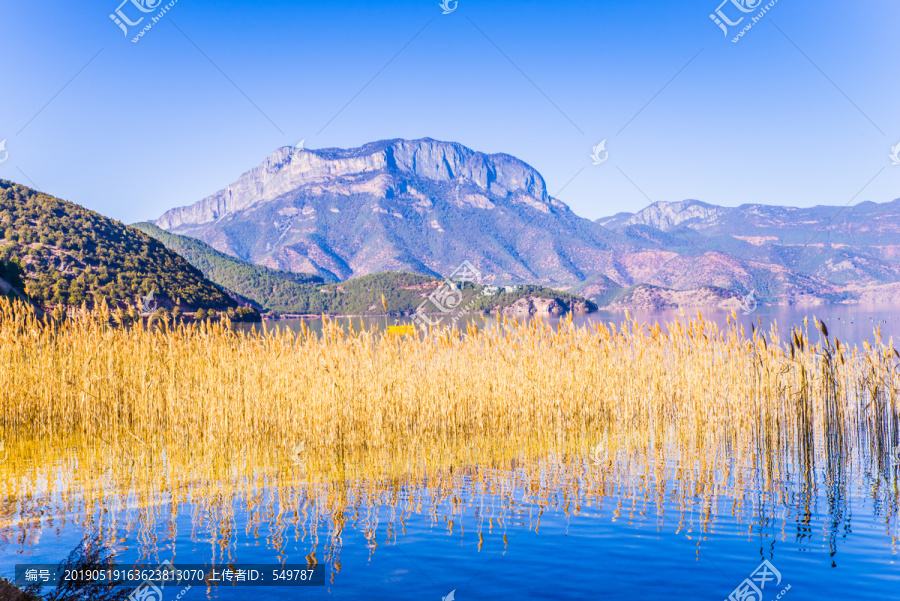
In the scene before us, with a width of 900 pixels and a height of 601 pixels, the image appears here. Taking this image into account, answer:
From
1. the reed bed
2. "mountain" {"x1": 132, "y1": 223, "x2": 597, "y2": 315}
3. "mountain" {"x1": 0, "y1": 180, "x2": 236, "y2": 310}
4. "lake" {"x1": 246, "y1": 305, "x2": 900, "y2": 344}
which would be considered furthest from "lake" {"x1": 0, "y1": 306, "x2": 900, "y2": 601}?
"mountain" {"x1": 132, "y1": 223, "x2": 597, "y2": 315}

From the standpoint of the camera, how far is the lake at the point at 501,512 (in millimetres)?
6102

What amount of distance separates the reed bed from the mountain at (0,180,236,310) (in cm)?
4768

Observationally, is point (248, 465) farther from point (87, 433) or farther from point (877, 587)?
point (877, 587)

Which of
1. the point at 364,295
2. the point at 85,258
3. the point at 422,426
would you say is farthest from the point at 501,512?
the point at 364,295

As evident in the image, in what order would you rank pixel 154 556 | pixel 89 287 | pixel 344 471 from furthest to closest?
pixel 89 287
pixel 344 471
pixel 154 556

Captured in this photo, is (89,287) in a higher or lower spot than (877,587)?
higher

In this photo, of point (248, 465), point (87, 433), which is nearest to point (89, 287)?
point (87, 433)

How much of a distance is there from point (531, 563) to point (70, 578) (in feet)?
13.9

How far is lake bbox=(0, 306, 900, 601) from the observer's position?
6102 mm

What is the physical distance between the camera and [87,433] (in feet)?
39.7

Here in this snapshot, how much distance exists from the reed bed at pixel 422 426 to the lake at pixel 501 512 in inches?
2.3

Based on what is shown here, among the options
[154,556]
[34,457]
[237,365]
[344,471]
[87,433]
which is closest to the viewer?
[154,556]

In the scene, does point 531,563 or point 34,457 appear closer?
point 531,563

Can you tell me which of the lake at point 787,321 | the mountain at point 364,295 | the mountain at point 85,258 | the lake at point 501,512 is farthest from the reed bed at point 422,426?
the mountain at point 364,295
